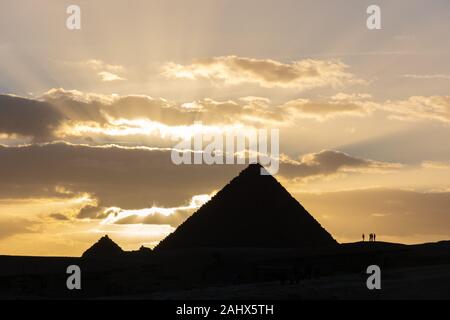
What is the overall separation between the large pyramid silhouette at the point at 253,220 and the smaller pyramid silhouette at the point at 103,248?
14.2 m

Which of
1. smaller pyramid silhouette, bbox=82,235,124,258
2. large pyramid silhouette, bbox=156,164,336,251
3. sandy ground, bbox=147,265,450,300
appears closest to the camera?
sandy ground, bbox=147,265,450,300

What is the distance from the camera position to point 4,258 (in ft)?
201

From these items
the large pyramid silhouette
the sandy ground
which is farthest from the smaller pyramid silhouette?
the sandy ground

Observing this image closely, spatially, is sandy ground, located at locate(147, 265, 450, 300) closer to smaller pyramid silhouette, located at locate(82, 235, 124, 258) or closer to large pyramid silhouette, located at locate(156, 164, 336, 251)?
large pyramid silhouette, located at locate(156, 164, 336, 251)

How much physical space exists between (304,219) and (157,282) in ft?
64.0

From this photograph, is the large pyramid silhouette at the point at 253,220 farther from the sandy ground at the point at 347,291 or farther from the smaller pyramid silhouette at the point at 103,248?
the sandy ground at the point at 347,291

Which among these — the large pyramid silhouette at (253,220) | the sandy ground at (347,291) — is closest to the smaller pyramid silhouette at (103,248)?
the large pyramid silhouette at (253,220)

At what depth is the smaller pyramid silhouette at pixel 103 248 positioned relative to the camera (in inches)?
3103

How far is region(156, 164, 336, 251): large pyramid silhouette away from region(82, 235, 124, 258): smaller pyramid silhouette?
46.5 feet

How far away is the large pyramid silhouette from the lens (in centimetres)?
6438
